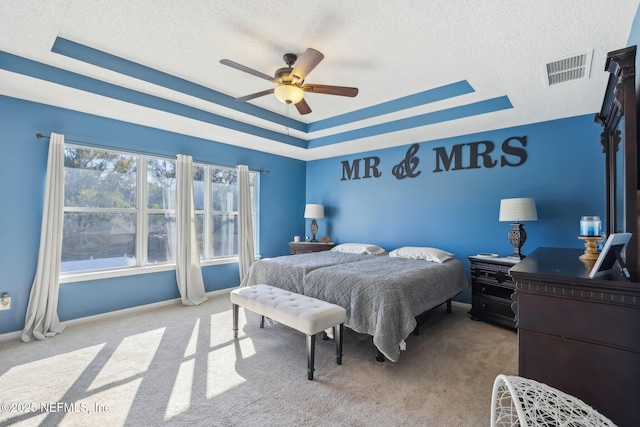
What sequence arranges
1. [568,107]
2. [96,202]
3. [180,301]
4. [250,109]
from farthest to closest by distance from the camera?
[180,301]
[250,109]
[96,202]
[568,107]

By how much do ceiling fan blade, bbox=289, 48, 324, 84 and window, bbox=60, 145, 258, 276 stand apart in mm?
2612

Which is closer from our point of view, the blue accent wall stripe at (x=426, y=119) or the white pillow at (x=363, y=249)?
the blue accent wall stripe at (x=426, y=119)

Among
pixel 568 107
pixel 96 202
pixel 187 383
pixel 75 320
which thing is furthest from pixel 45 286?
pixel 568 107

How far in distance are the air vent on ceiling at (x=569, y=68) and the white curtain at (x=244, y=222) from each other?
4.05m

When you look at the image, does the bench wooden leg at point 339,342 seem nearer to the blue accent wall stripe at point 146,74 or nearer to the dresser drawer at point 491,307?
the dresser drawer at point 491,307

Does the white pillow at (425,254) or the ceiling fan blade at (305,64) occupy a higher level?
the ceiling fan blade at (305,64)

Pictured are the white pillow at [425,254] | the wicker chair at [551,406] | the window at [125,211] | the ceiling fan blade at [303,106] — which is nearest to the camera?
the wicker chair at [551,406]

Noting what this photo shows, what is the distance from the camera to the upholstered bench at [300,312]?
2271mm

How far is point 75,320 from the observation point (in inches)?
131

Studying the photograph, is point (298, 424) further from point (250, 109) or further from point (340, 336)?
point (250, 109)

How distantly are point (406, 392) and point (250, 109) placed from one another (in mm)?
3573

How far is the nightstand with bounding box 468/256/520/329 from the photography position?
→ 10.7 ft

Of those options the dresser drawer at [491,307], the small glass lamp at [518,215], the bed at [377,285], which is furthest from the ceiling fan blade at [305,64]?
the dresser drawer at [491,307]

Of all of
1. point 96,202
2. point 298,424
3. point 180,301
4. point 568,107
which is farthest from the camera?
point 180,301
